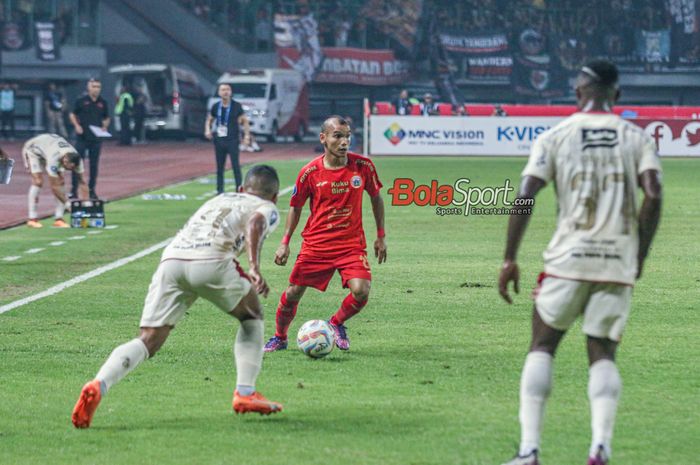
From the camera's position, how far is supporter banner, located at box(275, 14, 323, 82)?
6456 cm

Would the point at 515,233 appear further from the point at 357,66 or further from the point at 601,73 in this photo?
the point at 357,66

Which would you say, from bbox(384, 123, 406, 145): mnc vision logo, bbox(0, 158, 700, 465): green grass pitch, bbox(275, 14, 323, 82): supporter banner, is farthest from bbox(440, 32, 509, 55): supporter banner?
bbox(0, 158, 700, 465): green grass pitch

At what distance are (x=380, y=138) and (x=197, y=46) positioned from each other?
82.1 feet

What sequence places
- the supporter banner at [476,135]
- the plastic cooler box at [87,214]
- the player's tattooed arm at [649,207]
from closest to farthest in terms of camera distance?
the player's tattooed arm at [649,207] < the plastic cooler box at [87,214] < the supporter banner at [476,135]

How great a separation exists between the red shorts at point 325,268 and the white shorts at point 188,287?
247cm

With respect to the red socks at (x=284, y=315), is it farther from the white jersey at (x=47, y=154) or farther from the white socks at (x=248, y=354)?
the white jersey at (x=47, y=154)

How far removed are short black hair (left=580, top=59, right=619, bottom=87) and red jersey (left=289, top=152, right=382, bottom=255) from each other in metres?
4.01

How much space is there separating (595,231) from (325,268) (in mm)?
4127

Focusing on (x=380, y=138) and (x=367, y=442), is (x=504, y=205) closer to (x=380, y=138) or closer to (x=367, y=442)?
(x=380, y=138)

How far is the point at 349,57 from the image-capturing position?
65.1m

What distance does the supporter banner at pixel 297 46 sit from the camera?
212ft

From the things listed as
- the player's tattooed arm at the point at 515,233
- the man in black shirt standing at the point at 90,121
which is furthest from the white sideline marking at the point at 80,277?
the player's tattooed arm at the point at 515,233

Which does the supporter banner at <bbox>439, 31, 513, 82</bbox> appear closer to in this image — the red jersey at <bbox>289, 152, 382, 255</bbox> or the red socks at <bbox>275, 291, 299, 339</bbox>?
the red jersey at <bbox>289, 152, 382, 255</bbox>

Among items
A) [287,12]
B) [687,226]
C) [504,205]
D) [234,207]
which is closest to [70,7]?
[287,12]
